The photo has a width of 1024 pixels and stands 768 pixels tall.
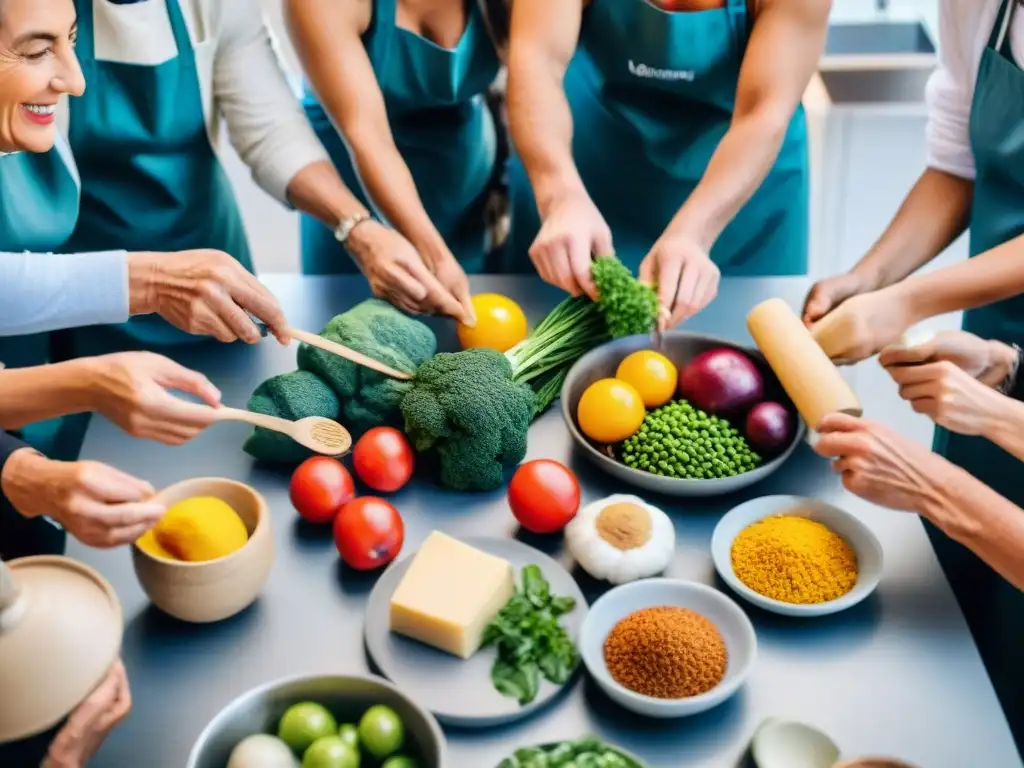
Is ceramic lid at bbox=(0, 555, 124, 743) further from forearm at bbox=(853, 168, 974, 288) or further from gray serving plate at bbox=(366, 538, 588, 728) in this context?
forearm at bbox=(853, 168, 974, 288)

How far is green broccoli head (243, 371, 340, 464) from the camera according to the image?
1.44 m

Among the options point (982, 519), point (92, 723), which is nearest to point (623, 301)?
point (982, 519)

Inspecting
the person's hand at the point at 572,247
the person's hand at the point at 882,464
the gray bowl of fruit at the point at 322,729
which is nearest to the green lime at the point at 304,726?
Result: the gray bowl of fruit at the point at 322,729

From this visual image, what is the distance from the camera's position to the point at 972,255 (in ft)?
5.47

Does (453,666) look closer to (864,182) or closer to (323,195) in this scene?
(323,195)

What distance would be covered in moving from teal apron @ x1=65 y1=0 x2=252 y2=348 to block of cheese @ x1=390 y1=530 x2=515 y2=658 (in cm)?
76

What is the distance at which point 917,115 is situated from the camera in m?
2.75

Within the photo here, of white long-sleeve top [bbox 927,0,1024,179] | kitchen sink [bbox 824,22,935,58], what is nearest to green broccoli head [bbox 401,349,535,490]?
white long-sleeve top [bbox 927,0,1024,179]

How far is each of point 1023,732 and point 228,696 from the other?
109 cm

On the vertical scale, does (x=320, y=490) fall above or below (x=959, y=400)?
below

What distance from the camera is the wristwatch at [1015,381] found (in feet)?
4.66

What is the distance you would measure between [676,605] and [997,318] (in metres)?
0.77

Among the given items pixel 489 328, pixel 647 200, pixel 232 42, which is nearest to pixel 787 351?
pixel 489 328

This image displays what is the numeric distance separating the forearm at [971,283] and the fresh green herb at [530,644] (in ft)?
2.34
